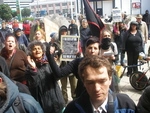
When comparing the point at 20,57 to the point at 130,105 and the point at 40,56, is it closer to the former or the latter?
the point at 40,56

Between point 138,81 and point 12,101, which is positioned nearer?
point 12,101

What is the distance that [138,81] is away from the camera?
19.2 ft

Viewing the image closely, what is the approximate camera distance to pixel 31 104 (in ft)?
6.31

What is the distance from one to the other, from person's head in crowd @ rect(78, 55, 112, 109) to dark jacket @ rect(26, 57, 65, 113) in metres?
1.56

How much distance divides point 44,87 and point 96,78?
67.3 inches

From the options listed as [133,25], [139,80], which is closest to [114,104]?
[139,80]

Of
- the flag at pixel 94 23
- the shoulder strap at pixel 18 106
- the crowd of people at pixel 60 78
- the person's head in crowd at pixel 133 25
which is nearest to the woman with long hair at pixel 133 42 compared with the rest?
the person's head in crowd at pixel 133 25

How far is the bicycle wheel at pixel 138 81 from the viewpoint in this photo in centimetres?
577

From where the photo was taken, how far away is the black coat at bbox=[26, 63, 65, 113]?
10.3ft

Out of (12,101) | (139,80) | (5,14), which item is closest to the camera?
(12,101)

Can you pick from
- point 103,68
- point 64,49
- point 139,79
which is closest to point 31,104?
point 103,68

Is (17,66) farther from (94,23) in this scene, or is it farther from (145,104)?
(145,104)

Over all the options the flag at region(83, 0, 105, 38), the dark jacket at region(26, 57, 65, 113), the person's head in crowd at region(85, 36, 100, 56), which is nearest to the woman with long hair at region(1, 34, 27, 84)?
the dark jacket at region(26, 57, 65, 113)

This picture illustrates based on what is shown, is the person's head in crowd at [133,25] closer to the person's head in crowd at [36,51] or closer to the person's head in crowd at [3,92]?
the person's head in crowd at [36,51]
